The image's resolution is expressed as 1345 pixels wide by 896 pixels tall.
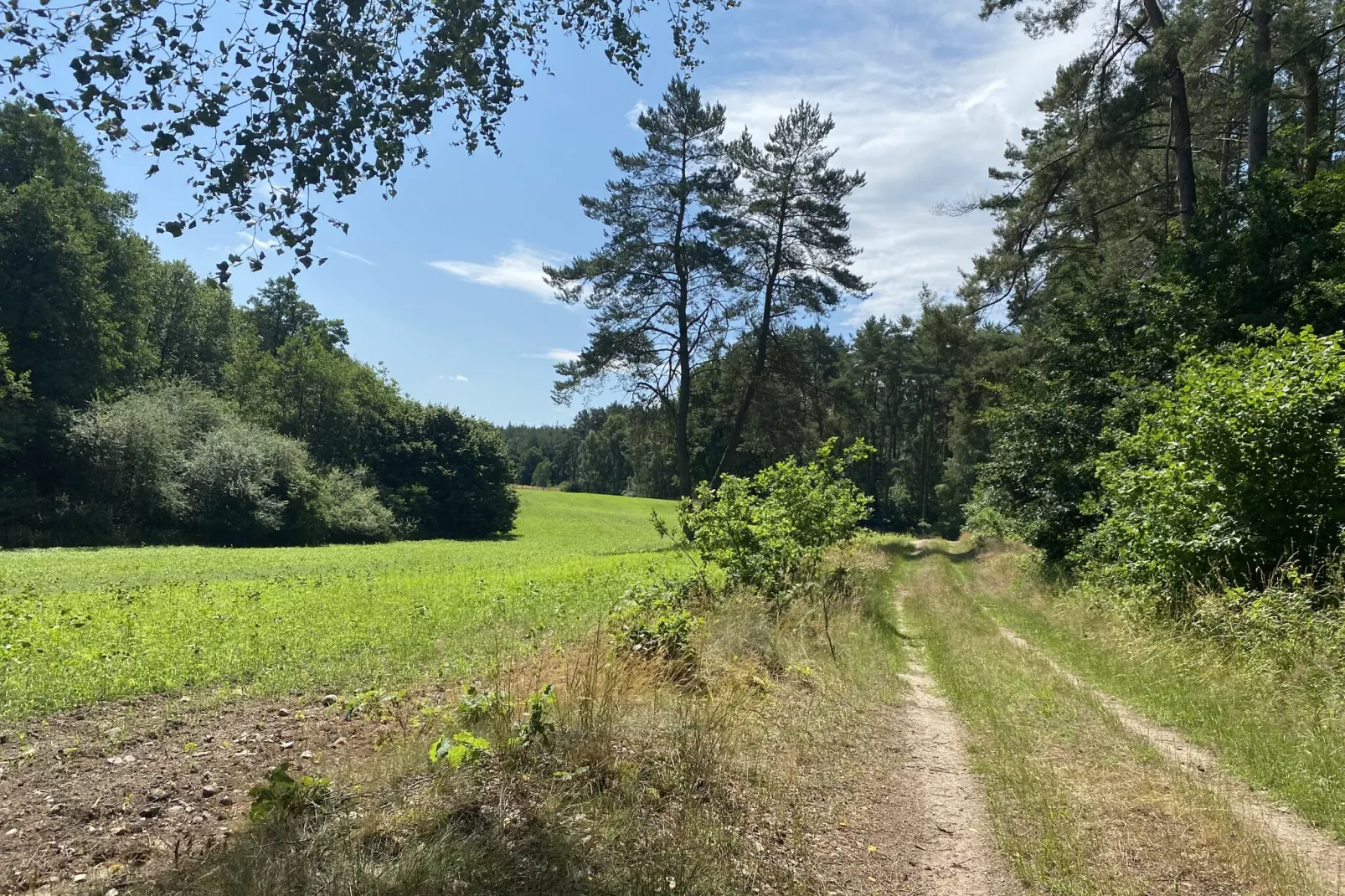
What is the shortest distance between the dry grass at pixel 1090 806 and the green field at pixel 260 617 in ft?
14.1

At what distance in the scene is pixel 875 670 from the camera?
302 inches

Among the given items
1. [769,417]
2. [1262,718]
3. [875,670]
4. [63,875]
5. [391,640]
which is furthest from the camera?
[769,417]

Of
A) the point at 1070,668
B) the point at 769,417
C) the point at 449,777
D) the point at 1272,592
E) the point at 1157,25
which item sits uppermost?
the point at 1157,25

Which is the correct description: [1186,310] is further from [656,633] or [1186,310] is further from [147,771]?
[147,771]

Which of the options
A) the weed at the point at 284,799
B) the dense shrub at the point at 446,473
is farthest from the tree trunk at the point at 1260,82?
the dense shrub at the point at 446,473

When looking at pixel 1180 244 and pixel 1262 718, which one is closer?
pixel 1262 718

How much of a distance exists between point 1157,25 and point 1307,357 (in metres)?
9.99

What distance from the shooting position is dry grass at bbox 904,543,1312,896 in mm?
3295

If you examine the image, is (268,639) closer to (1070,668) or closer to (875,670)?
(875,670)

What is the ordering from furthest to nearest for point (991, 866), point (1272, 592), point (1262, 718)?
point (1272, 592) < point (1262, 718) < point (991, 866)

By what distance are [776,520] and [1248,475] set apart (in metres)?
5.84

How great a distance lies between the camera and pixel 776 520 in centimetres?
1027

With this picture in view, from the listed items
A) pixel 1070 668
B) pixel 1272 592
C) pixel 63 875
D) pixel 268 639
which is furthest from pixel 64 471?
pixel 1272 592

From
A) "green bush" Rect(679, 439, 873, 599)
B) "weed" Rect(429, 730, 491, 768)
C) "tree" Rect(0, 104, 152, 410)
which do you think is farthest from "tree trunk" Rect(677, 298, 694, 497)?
"tree" Rect(0, 104, 152, 410)
